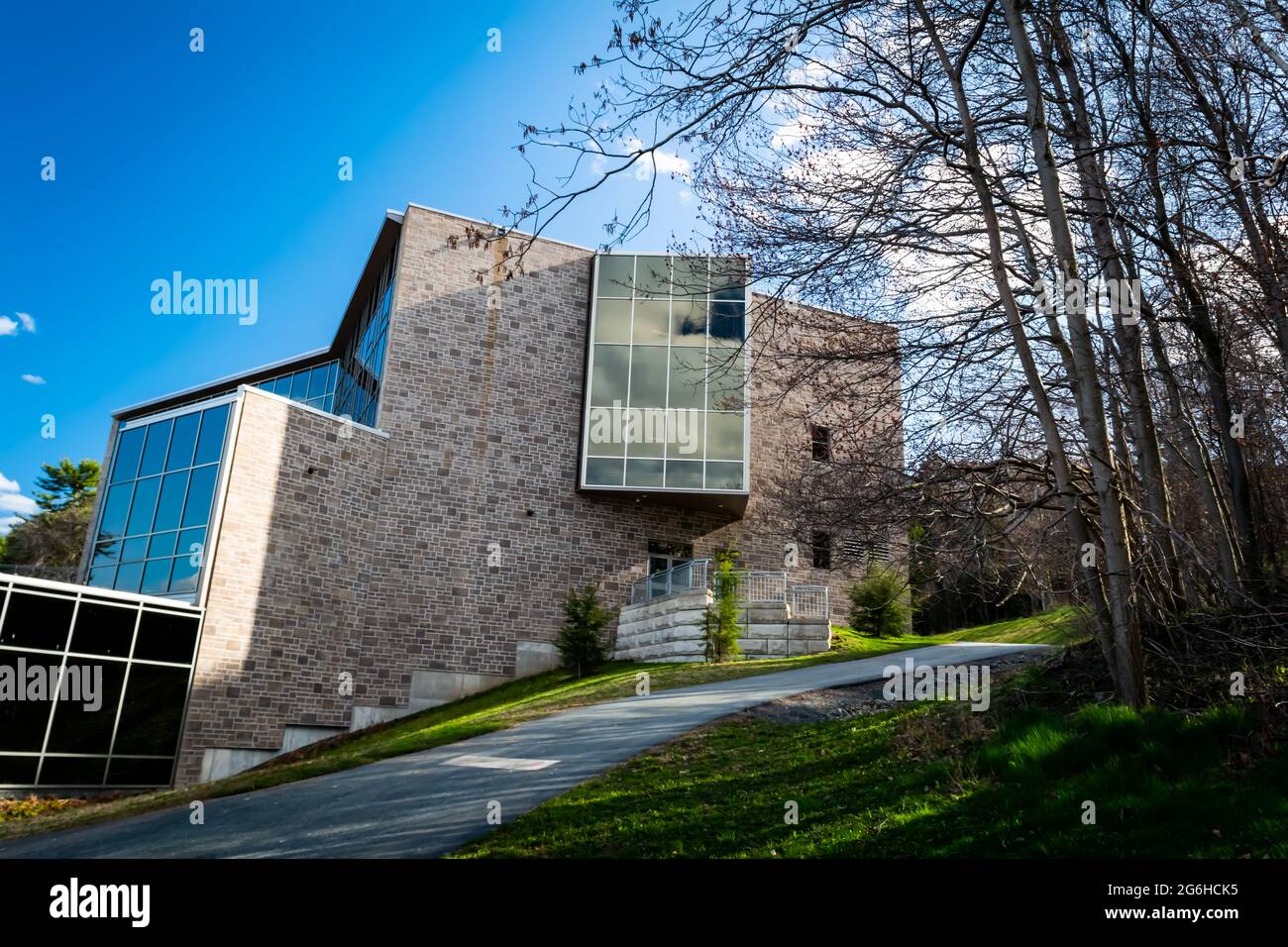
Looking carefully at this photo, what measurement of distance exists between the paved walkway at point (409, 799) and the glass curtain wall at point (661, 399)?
13251 millimetres

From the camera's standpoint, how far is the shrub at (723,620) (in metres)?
21.0

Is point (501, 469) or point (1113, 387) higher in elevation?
point (501, 469)

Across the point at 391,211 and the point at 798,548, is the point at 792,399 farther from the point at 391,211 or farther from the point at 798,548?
the point at 391,211

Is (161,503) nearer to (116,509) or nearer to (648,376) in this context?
(116,509)

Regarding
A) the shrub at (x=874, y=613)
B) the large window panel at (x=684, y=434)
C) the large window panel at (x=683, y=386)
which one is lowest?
the shrub at (x=874, y=613)

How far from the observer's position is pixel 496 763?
388 inches

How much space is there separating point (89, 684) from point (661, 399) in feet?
54.2

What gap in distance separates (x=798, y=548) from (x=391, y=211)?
55.9 feet

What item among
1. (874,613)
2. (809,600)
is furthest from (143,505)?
(874,613)

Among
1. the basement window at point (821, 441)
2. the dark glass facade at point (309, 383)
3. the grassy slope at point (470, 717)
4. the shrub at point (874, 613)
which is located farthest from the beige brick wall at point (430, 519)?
the basement window at point (821, 441)

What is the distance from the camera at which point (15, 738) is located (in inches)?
651

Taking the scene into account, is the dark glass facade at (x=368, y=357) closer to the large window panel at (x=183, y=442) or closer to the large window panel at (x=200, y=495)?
the large window panel at (x=183, y=442)
